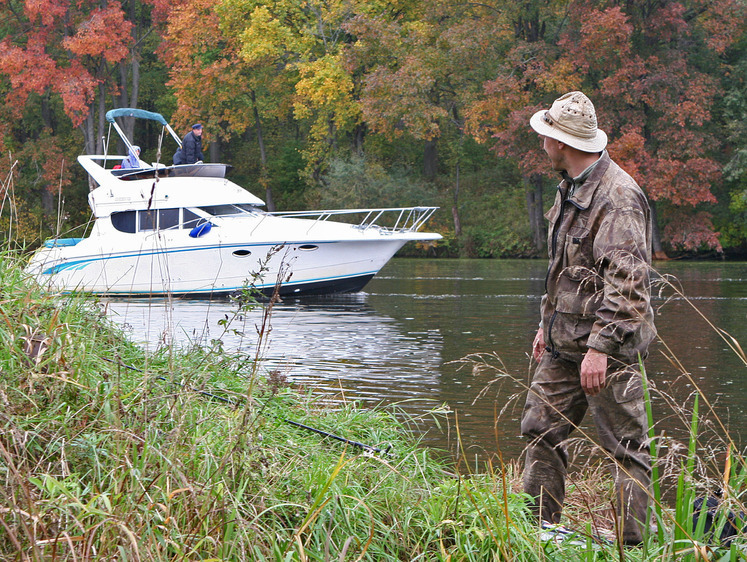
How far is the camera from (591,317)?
4.06 meters

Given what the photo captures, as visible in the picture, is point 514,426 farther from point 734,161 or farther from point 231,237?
point 734,161

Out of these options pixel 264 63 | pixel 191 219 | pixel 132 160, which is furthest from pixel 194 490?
pixel 264 63

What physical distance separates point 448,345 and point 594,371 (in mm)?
8373

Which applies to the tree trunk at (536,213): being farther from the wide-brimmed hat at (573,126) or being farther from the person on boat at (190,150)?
the wide-brimmed hat at (573,126)

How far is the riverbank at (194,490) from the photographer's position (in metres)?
3.20

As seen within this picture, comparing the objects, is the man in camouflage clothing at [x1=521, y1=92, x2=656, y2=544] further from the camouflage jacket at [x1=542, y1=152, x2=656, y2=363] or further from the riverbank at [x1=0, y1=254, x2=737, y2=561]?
the riverbank at [x1=0, y1=254, x2=737, y2=561]

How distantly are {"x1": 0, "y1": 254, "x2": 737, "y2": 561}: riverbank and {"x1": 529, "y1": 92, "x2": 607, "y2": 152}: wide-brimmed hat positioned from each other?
56.4 inches

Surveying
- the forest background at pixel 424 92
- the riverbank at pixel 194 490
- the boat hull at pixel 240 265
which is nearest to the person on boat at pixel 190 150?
the boat hull at pixel 240 265

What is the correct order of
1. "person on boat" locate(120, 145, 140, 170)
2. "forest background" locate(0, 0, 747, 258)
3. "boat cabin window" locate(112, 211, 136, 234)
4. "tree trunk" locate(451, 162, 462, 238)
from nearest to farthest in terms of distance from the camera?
"boat cabin window" locate(112, 211, 136, 234) → "person on boat" locate(120, 145, 140, 170) → "forest background" locate(0, 0, 747, 258) → "tree trunk" locate(451, 162, 462, 238)

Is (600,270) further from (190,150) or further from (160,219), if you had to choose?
(190,150)

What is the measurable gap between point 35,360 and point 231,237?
13026 millimetres

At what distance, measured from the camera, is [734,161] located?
3025cm

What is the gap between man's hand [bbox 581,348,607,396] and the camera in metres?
3.86

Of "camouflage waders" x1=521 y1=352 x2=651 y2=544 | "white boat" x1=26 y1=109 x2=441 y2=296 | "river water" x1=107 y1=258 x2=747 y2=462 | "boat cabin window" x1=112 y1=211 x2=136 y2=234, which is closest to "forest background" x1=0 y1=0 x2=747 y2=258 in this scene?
"river water" x1=107 y1=258 x2=747 y2=462
